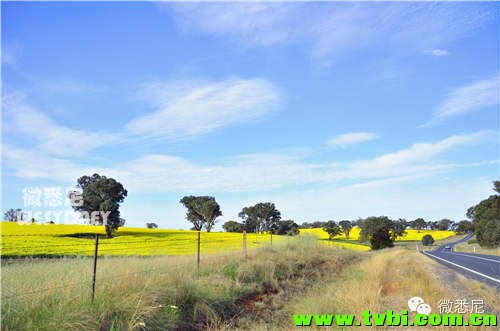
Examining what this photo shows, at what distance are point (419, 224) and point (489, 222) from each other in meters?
97.4

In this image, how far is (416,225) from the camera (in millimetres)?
144750

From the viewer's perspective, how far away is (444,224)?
150 metres

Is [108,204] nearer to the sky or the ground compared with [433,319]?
nearer to the sky

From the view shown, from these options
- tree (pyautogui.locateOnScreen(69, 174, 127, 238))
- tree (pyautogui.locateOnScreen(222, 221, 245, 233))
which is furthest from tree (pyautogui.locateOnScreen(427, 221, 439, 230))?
tree (pyautogui.locateOnScreen(69, 174, 127, 238))

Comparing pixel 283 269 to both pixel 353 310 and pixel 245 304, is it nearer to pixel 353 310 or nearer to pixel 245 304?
pixel 245 304

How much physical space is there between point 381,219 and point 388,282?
66.4 metres

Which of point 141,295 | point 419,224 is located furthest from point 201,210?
point 419,224

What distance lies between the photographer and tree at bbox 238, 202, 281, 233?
8275 centimetres

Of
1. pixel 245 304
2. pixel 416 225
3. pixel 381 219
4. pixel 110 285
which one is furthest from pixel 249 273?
pixel 416 225

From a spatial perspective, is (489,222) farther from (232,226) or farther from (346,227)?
(232,226)

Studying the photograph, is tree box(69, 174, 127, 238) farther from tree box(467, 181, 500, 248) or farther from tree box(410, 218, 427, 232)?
tree box(410, 218, 427, 232)

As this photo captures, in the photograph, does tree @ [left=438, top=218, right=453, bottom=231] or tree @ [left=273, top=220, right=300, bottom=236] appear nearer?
tree @ [left=273, top=220, right=300, bottom=236]

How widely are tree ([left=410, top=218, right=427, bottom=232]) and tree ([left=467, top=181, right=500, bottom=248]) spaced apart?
8189 centimetres

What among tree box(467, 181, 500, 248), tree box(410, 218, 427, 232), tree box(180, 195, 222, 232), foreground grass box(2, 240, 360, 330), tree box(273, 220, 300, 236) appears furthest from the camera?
tree box(410, 218, 427, 232)
